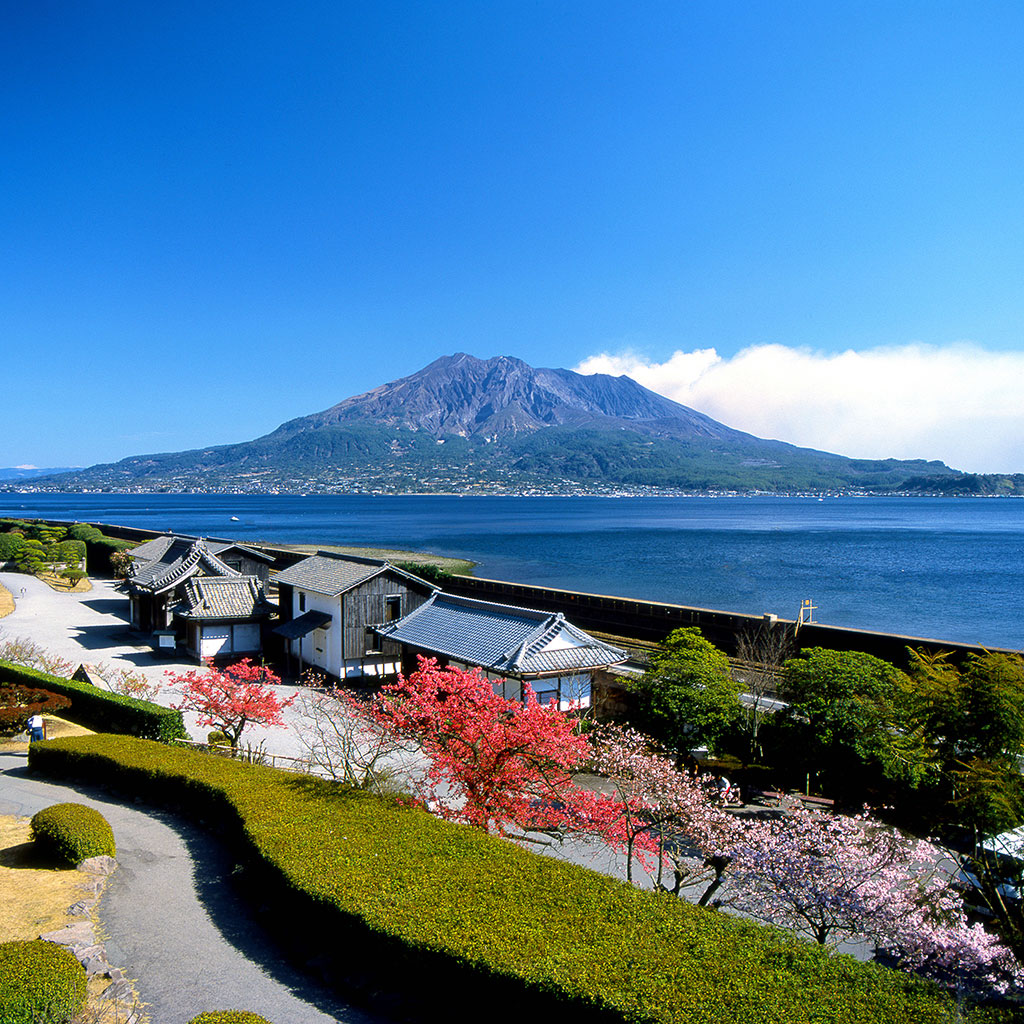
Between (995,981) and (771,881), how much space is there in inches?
110

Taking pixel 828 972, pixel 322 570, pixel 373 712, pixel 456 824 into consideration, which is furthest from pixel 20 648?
pixel 828 972

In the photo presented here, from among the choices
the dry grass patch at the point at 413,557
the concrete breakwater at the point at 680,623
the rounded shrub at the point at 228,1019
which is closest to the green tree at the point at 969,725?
the concrete breakwater at the point at 680,623

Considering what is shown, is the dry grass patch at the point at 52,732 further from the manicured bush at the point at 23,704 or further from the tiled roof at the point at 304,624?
the tiled roof at the point at 304,624

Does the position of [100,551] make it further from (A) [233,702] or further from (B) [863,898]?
(B) [863,898]

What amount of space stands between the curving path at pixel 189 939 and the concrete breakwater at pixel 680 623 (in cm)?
2253

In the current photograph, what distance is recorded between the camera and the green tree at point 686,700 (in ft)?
61.2

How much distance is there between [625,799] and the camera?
12406 mm

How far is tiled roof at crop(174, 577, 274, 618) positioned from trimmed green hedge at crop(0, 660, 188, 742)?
27.2 feet

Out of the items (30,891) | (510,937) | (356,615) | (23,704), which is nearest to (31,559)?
(356,615)

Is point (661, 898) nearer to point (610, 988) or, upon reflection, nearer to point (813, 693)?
point (610, 988)

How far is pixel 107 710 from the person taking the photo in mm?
19312

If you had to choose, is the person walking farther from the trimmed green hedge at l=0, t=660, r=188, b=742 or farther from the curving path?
the curving path

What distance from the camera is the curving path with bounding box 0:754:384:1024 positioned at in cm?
781

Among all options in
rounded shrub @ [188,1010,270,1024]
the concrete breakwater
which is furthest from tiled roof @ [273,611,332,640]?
rounded shrub @ [188,1010,270,1024]
